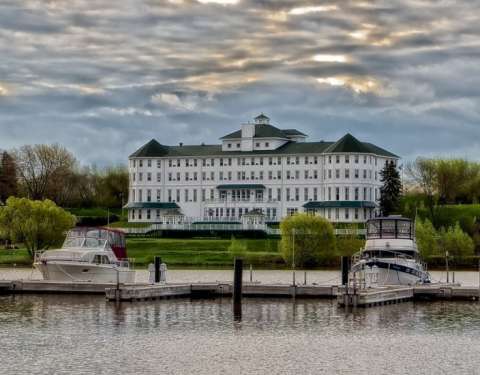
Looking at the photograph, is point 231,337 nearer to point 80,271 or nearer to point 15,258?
point 80,271

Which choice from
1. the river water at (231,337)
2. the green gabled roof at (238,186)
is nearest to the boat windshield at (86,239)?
the river water at (231,337)

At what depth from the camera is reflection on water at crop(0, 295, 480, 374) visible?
48.0m

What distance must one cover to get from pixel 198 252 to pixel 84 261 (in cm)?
5828

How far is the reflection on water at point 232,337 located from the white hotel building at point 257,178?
95.0m

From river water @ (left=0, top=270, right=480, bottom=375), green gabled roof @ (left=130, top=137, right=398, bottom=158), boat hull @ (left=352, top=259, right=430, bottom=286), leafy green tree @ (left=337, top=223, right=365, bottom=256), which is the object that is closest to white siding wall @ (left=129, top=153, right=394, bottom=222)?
green gabled roof @ (left=130, top=137, right=398, bottom=158)

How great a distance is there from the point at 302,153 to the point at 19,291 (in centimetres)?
9856

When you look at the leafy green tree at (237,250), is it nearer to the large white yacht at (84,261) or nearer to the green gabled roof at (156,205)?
the green gabled roof at (156,205)

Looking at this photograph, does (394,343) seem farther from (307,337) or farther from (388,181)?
(388,181)

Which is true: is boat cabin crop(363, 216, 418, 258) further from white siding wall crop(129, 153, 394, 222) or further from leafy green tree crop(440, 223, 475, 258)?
white siding wall crop(129, 153, 394, 222)

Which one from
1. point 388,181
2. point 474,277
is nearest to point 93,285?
point 474,277

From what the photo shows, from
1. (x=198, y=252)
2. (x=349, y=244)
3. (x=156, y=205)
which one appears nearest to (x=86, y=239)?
(x=349, y=244)

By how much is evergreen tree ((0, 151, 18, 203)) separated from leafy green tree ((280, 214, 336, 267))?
70.3 meters

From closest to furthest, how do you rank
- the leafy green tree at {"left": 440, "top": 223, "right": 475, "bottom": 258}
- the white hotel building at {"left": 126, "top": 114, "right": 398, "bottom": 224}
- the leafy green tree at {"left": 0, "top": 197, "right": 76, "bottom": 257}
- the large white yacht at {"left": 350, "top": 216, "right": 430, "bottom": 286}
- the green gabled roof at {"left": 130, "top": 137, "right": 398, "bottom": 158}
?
1. the large white yacht at {"left": 350, "top": 216, "right": 430, "bottom": 286}
2. the leafy green tree at {"left": 0, "top": 197, "right": 76, "bottom": 257}
3. the leafy green tree at {"left": 440, "top": 223, "right": 475, "bottom": 258}
4. the white hotel building at {"left": 126, "top": 114, "right": 398, "bottom": 224}
5. the green gabled roof at {"left": 130, "top": 137, "right": 398, "bottom": 158}

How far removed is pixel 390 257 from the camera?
266ft
